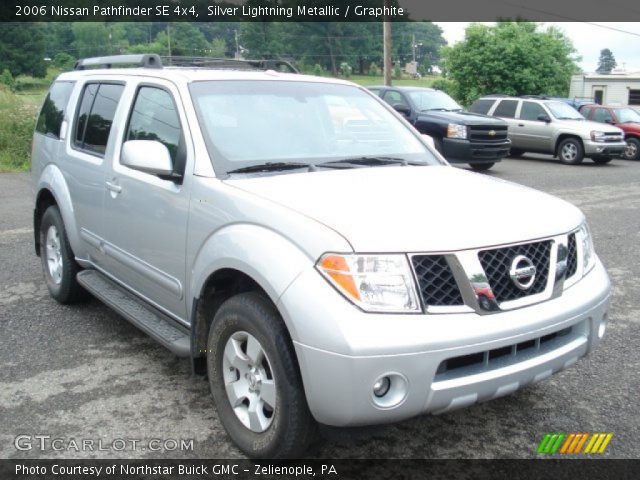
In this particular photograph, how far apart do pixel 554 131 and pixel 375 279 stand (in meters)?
17.1

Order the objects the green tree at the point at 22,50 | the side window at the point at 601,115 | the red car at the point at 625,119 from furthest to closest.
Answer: the green tree at the point at 22,50, the side window at the point at 601,115, the red car at the point at 625,119

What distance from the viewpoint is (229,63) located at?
5.05m

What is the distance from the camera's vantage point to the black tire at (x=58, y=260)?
206 inches

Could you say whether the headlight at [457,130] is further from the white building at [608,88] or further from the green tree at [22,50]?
the green tree at [22,50]

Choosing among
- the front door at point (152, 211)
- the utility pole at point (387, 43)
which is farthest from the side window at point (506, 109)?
the front door at point (152, 211)

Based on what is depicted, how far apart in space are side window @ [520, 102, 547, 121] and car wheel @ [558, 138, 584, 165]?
1044 millimetres

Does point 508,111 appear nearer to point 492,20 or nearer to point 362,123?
point 362,123

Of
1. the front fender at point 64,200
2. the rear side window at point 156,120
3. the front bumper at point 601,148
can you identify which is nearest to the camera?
the rear side window at point 156,120

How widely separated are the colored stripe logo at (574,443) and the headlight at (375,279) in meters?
1.25

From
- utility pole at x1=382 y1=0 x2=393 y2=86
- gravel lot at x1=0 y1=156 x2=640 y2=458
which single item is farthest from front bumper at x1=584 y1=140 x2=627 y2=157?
gravel lot at x1=0 y1=156 x2=640 y2=458

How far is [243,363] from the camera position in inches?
123

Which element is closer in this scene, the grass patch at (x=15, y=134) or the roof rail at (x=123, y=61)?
the roof rail at (x=123, y=61)

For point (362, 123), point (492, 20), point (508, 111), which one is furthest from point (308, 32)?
point (362, 123)

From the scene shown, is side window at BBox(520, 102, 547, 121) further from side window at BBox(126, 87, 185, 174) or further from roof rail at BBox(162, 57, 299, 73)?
side window at BBox(126, 87, 185, 174)
